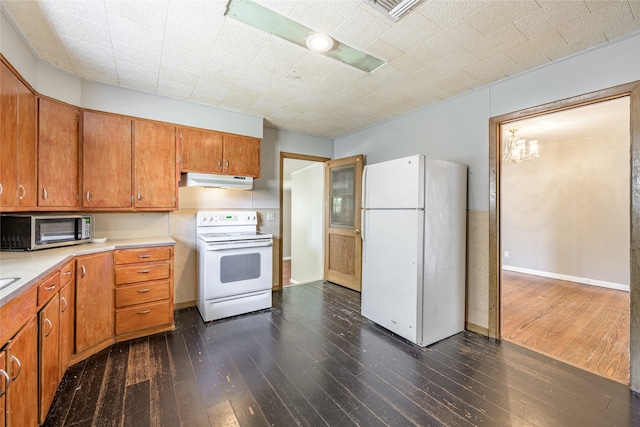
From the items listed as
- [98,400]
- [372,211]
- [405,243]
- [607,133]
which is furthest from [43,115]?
[607,133]

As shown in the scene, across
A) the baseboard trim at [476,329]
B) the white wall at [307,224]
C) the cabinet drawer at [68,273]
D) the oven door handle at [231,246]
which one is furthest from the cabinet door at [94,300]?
the baseboard trim at [476,329]

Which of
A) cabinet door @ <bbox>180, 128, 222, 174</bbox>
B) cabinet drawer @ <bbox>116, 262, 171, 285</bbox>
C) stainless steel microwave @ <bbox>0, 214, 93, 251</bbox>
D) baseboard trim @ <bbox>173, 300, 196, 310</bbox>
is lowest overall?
baseboard trim @ <bbox>173, 300, 196, 310</bbox>

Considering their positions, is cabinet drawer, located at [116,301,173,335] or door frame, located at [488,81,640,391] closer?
door frame, located at [488,81,640,391]

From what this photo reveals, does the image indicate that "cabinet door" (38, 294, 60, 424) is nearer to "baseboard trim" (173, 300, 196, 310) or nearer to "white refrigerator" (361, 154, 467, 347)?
"baseboard trim" (173, 300, 196, 310)

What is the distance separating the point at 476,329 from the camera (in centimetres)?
279

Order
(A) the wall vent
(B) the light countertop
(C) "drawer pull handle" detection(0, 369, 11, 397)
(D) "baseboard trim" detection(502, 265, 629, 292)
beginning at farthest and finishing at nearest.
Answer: (D) "baseboard trim" detection(502, 265, 629, 292), (A) the wall vent, (B) the light countertop, (C) "drawer pull handle" detection(0, 369, 11, 397)

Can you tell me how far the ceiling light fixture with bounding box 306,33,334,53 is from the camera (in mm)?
1981

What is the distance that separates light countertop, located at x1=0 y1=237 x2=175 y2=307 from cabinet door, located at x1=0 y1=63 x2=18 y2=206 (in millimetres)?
390

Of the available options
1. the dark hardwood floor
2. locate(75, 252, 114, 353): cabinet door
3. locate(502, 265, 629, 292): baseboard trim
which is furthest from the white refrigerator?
locate(502, 265, 629, 292): baseboard trim

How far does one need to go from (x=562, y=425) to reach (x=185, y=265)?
366 cm

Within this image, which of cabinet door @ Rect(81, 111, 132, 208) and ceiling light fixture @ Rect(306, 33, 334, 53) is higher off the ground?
ceiling light fixture @ Rect(306, 33, 334, 53)

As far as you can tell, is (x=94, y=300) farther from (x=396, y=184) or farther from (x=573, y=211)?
(x=573, y=211)

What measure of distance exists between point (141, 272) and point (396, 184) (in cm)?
262

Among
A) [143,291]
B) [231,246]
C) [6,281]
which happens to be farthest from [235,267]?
[6,281]
